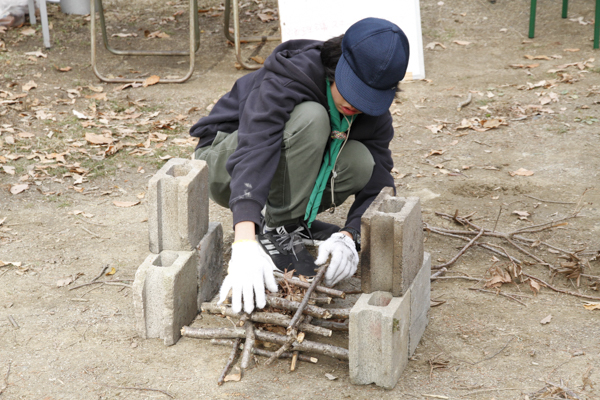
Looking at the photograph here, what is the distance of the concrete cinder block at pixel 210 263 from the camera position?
2553mm

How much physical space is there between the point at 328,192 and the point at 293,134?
1.57ft

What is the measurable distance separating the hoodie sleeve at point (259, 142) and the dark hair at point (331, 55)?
135mm

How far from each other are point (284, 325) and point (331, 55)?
→ 115 centimetres

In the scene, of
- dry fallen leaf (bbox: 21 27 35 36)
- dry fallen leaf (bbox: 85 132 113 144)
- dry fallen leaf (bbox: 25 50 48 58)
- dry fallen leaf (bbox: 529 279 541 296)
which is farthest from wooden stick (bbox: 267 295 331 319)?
dry fallen leaf (bbox: 21 27 35 36)

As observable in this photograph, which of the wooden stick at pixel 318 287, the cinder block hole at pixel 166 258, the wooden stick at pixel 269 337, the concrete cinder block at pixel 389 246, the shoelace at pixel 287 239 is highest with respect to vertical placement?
the concrete cinder block at pixel 389 246

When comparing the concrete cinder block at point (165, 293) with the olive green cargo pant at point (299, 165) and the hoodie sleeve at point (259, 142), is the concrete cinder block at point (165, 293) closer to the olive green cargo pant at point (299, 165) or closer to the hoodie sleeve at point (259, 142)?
the hoodie sleeve at point (259, 142)

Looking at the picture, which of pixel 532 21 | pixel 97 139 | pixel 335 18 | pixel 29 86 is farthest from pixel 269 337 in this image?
pixel 532 21

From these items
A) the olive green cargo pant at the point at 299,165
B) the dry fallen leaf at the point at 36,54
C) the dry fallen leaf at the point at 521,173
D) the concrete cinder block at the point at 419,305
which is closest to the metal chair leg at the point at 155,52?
the dry fallen leaf at the point at 36,54

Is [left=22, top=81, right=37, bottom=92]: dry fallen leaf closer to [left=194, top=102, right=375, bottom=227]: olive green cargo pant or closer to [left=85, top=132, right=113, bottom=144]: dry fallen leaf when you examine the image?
[left=85, top=132, right=113, bottom=144]: dry fallen leaf

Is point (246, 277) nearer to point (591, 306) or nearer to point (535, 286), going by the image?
point (535, 286)

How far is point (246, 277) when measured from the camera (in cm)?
222

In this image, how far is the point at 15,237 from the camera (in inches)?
134

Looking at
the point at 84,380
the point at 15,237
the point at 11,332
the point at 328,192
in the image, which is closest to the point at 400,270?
the point at 328,192

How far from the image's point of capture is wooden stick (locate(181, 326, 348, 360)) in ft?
7.47
